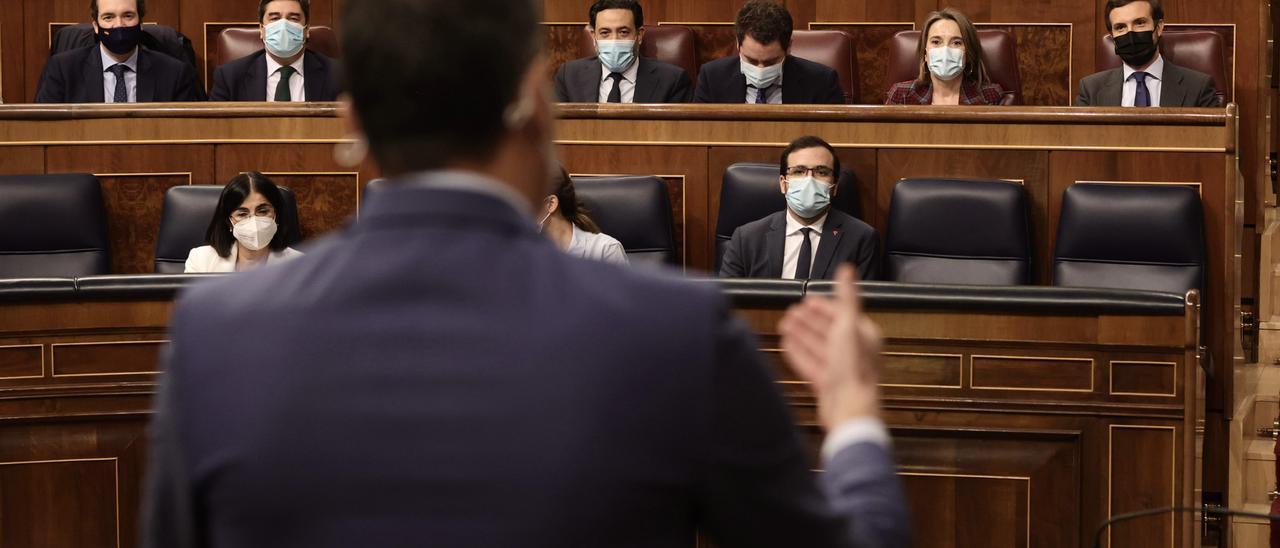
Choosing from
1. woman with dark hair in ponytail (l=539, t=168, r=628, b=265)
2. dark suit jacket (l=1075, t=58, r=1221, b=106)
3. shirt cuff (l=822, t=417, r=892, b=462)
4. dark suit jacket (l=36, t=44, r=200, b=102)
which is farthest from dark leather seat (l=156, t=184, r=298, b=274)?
shirt cuff (l=822, t=417, r=892, b=462)

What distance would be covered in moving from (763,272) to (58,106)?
116cm

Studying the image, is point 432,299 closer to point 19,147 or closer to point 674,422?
point 674,422

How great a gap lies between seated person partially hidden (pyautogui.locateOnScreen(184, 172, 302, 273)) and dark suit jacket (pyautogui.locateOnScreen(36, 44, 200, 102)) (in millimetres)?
685

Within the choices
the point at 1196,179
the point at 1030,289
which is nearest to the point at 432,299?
the point at 1030,289

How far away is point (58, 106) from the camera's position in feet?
7.98

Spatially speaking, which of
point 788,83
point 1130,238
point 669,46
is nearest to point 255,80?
point 669,46

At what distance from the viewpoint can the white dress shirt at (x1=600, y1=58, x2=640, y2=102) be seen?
2.80 metres

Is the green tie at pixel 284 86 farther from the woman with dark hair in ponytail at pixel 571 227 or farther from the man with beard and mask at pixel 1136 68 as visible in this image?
the man with beard and mask at pixel 1136 68

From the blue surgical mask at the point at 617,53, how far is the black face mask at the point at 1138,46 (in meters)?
0.88

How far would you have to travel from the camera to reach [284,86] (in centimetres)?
276

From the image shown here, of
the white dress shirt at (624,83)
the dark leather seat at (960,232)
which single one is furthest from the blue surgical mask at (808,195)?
the white dress shirt at (624,83)

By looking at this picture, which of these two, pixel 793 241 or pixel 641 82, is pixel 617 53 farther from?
pixel 793 241

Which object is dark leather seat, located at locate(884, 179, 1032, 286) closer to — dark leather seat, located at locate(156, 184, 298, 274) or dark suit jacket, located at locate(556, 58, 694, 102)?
dark suit jacket, located at locate(556, 58, 694, 102)

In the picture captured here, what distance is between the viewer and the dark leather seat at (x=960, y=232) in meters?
2.24
